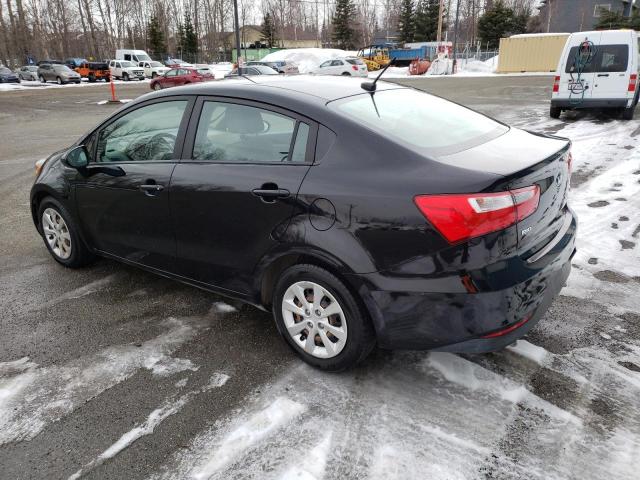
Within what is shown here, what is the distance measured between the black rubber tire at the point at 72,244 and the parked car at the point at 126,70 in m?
39.6

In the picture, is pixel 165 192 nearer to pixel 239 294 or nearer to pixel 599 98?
pixel 239 294

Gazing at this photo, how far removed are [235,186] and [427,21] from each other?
67.4 metres

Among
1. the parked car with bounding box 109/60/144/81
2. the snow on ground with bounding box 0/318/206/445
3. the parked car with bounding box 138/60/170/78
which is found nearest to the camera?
the snow on ground with bounding box 0/318/206/445

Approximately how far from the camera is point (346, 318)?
2.76 metres

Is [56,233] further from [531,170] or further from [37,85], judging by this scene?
[37,85]

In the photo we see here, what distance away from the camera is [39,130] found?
1446 centimetres

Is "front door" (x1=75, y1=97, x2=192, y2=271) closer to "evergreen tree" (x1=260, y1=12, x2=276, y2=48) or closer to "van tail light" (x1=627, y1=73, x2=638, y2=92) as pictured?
"van tail light" (x1=627, y1=73, x2=638, y2=92)

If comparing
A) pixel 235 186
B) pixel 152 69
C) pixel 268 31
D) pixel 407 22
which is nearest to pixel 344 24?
pixel 407 22

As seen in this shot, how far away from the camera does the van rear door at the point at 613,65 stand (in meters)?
11.6

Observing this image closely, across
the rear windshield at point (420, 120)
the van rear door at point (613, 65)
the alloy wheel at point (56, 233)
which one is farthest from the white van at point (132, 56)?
the rear windshield at point (420, 120)

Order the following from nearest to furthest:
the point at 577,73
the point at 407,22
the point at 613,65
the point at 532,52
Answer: the point at 613,65, the point at 577,73, the point at 532,52, the point at 407,22

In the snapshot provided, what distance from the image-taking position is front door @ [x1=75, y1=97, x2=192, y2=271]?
3.52 meters

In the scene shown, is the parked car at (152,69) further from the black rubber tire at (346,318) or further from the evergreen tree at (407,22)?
the black rubber tire at (346,318)

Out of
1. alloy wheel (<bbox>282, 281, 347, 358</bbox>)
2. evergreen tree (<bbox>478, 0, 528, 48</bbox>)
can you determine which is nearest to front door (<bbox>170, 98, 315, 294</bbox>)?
alloy wheel (<bbox>282, 281, 347, 358</bbox>)
